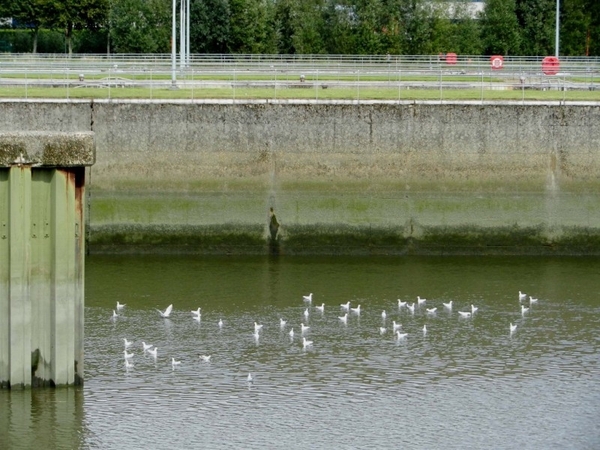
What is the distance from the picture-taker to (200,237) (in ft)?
122

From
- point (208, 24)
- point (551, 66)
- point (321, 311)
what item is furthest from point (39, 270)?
point (208, 24)

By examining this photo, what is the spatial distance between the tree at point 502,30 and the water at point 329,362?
36.1 metres

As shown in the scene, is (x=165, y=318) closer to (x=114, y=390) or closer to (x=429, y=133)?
(x=114, y=390)

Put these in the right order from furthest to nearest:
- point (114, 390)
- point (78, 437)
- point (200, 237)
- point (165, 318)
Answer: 1. point (200, 237)
2. point (165, 318)
3. point (114, 390)
4. point (78, 437)

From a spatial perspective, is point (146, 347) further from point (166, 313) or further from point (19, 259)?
point (19, 259)

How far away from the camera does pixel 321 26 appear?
74.8m

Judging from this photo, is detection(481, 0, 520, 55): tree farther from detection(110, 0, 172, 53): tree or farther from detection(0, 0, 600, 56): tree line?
detection(110, 0, 172, 53): tree

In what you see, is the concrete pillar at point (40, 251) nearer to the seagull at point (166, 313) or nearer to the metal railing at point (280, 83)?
the seagull at point (166, 313)

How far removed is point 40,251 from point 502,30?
2067 inches

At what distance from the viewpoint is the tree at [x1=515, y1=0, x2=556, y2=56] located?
72062 mm

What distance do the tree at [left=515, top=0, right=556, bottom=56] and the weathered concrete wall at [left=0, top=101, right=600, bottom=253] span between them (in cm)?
3409

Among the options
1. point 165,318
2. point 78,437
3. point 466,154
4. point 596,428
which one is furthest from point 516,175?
point 78,437

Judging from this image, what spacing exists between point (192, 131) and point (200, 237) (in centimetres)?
317

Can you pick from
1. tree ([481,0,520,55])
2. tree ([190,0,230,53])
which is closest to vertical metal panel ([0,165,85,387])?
tree ([190,0,230,53])
